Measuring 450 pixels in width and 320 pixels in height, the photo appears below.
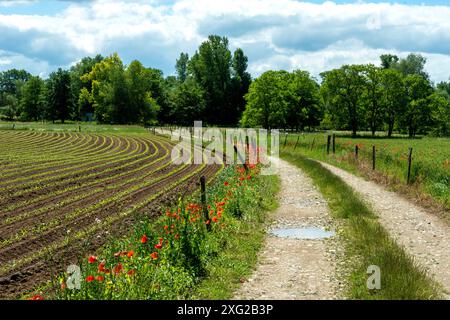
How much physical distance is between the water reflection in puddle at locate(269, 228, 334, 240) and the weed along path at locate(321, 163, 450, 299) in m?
1.90

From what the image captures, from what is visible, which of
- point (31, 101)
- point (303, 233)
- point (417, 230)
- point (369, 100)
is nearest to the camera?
point (303, 233)

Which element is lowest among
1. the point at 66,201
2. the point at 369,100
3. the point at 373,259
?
the point at 66,201

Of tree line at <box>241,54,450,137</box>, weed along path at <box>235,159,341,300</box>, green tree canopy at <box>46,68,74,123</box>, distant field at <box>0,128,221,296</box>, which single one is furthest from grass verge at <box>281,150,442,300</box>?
green tree canopy at <box>46,68,74,123</box>

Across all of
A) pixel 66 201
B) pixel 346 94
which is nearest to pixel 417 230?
pixel 66 201

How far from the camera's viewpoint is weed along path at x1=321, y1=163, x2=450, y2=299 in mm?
10992

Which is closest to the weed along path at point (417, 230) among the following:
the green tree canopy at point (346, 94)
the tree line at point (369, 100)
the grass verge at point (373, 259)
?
the grass verge at point (373, 259)

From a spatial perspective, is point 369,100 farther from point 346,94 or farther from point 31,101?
point 31,101

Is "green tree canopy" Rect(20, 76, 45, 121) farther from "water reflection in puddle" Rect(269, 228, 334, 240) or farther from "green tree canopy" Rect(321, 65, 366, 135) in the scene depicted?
"water reflection in puddle" Rect(269, 228, 334, 240)

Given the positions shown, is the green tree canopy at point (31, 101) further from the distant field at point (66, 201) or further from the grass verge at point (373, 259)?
the grass verge at point (373, 259)

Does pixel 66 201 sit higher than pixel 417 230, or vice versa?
pixel 417 230

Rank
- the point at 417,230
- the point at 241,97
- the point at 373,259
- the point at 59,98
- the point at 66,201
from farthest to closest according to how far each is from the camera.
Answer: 1. the point at 241,97
2. the point at 59,98
3. the point at 66,201
4. the point at 417,230
5. the point at 373,259

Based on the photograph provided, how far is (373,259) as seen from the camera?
10.1 m

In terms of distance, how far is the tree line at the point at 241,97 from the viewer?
279 ft

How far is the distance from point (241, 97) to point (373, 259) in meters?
111
